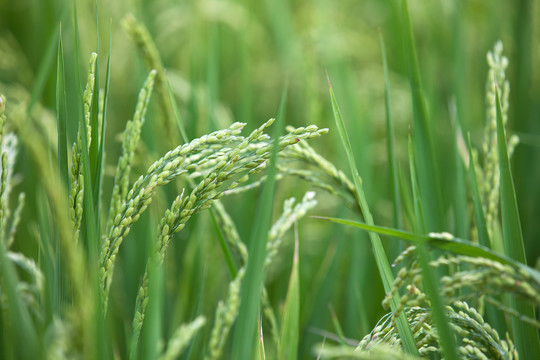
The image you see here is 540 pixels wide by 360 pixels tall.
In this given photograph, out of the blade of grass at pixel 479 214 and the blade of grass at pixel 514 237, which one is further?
the blade of grass at pixel 479 214

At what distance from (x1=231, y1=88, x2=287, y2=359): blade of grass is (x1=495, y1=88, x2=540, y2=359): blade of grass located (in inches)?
14.8

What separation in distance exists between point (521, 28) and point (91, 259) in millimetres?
1716

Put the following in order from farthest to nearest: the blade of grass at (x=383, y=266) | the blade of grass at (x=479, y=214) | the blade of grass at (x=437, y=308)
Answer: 1. the blade of grass at (x=479, y=214)
2. the blade of grass at (x=383, y=266)
3. the blade of grass at (x=437, y=308)

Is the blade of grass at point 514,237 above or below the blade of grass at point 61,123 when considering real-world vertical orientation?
below

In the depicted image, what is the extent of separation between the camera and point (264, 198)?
686 mm

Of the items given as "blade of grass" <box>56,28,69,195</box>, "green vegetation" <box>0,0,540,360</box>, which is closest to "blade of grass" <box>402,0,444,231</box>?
"green vegetation" <box>0,0,540,360</box>

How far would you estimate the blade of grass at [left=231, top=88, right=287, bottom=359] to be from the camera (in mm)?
660

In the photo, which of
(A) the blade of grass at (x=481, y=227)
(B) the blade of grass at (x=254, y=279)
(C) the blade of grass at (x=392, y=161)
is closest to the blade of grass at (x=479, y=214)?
(A) the blade of grass at (x=481, y=227)

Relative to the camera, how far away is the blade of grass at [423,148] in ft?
3.20

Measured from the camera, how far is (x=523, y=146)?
1646 mm

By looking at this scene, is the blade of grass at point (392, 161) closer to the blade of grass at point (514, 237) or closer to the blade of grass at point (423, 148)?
the blade of grass at point (423, 148)

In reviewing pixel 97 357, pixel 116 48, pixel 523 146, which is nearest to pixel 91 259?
pixel 97 357

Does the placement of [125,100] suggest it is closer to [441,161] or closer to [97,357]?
[441,161]

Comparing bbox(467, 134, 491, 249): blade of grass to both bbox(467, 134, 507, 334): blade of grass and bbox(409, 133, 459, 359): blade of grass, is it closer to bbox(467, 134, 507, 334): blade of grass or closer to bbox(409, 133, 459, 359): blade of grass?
bbox(467, 134, 507, 334): blade of grass
